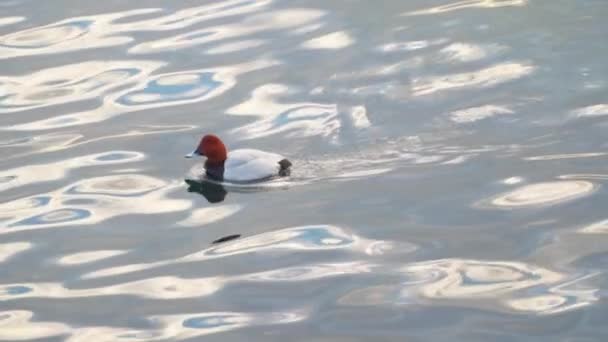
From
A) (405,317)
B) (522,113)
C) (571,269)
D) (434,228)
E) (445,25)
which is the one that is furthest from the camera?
(445,25)

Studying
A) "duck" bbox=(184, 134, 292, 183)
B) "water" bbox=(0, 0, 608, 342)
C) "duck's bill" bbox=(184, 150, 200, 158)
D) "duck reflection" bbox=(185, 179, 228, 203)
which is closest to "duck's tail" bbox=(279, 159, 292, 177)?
"duck" bbox=(184, 134, 292, 183)

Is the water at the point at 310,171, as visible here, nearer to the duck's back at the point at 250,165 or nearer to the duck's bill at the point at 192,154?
the duck's back at the point at 250,165

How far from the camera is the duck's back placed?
11984 mm

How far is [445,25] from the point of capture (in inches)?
632

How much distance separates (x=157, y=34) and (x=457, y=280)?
7912mm

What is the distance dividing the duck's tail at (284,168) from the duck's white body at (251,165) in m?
0.03

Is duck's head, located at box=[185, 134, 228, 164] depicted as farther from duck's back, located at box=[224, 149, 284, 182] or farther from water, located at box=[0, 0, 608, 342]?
water, located at box=[0, 0, 608, 342]

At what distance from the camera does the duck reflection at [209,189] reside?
12016 millimetres

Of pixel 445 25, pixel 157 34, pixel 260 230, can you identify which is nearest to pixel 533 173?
pixel 260 230

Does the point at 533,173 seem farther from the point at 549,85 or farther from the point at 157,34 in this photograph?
the point at 157,34

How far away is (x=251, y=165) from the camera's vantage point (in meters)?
12.0

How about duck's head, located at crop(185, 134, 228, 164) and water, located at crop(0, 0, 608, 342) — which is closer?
water, located at crop(0, 0, 608, 342)

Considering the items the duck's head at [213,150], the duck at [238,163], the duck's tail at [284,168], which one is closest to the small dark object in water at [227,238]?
the duck at [238,163]

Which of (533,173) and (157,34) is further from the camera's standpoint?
(157,34)
